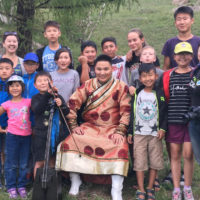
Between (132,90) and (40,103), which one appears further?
(132,90)

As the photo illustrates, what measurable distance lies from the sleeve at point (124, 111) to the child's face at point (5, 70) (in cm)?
145

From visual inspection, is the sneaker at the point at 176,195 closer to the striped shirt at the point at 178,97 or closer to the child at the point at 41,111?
the striped shirt at the point at 178,97

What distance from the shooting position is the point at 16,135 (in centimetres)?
404

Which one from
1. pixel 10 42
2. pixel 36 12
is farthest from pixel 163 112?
pixel 36 12

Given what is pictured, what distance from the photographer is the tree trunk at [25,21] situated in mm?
5258

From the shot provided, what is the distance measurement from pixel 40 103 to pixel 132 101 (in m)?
1.11

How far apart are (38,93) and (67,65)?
575 mm

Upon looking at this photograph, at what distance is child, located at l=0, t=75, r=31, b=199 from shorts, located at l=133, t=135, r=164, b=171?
Result: 1357 millimetres

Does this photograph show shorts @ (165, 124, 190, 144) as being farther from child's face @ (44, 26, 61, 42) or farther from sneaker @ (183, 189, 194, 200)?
child's face @ (44, 26, 61, 42)

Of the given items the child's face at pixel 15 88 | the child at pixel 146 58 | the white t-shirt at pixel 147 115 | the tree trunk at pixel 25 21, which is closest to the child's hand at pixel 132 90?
the child at pixel 146 58

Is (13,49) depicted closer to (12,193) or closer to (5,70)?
(5,70)

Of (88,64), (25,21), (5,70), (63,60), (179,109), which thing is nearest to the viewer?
(179,109)

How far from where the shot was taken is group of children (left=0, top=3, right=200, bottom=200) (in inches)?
151

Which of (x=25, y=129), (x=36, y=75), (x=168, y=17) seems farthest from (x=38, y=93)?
(x=168, y=17)
